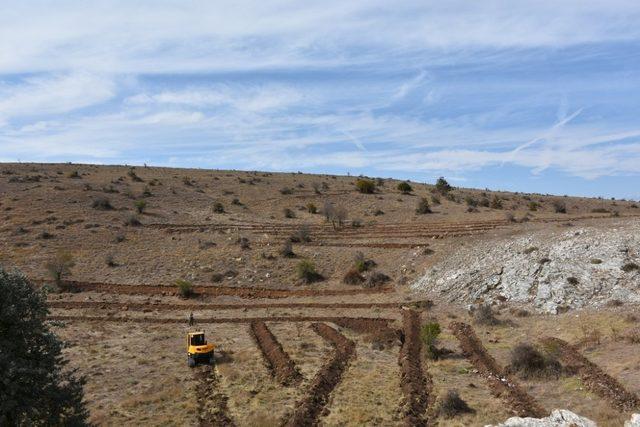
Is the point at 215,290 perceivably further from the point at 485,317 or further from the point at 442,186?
the point at 442,186

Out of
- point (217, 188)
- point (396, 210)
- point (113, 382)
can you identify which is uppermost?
point (217, 188)

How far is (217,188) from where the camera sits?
262ft

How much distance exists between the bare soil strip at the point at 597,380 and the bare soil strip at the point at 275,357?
10496mm

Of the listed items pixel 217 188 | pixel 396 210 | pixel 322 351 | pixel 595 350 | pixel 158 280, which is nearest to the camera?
pixel 595 350

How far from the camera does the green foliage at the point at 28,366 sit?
11.4 metres

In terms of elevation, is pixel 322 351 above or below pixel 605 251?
below

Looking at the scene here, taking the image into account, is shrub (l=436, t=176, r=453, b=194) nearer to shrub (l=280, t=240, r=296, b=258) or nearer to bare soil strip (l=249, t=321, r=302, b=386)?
shrub (l=280, t=240, r=296, b=258)

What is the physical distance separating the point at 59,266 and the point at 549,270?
34802 mm

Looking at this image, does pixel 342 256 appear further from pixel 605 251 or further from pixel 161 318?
pixel 605 251

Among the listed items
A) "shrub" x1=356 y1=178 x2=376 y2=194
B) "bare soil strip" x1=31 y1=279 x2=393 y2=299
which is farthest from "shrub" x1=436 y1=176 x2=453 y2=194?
"bare soil strip" x1=31 y1=279 x2=393 y2=299

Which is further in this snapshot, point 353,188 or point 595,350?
point 353,188

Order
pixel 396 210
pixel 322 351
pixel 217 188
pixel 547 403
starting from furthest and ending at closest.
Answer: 1. pixel 217 188
2. pixel 396 210
3. pixel 322 351
4. pixel 547 403

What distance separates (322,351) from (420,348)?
4743 millimetres

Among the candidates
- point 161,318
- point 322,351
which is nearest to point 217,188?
point 161,318
